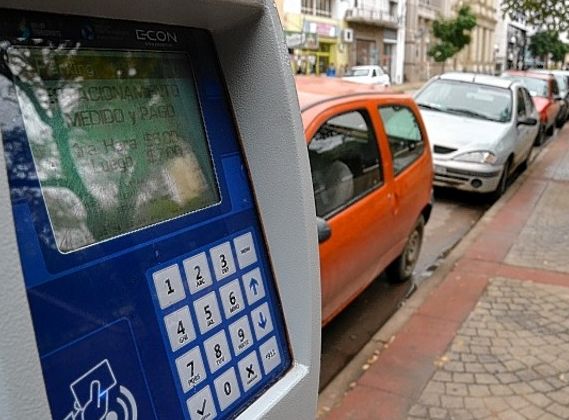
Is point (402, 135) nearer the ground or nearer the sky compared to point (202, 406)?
Result: nearer the ground

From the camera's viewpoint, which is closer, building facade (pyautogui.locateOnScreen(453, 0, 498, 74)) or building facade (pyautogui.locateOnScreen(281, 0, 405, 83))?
building facade (pyautogui.locateOnScreen(281, 0, 405, 83))

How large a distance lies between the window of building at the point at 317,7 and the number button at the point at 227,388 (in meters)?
33.1

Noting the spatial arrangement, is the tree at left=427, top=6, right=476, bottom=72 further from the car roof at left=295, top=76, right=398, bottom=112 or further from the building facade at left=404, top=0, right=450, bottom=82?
the car roof at left=295, top=76, right=398, bottom=112

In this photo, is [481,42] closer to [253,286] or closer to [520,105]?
[520,105]

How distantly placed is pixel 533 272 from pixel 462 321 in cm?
138

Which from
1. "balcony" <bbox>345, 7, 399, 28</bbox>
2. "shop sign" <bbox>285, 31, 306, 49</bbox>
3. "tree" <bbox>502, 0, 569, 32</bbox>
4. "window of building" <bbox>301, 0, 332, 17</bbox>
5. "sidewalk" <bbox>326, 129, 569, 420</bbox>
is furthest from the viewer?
"balcony" <bbox>345, 7, 399, 28</bbox>

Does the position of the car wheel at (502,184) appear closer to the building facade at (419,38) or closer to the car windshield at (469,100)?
the car windshield at (469,100)

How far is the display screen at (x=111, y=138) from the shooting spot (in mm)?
943

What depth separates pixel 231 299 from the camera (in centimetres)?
123

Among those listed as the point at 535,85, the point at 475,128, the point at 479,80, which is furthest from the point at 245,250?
the point at 535,85

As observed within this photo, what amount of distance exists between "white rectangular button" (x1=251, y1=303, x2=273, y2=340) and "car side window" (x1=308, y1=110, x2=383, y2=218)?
2036 millimetres

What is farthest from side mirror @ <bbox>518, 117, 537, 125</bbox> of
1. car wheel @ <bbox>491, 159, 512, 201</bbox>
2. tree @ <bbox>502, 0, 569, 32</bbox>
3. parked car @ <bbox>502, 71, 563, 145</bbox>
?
parked car @ <bbox>502, 71, 563, 145</bbox>

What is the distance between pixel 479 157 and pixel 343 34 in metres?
30.3

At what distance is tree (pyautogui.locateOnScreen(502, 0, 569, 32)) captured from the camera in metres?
10.1
